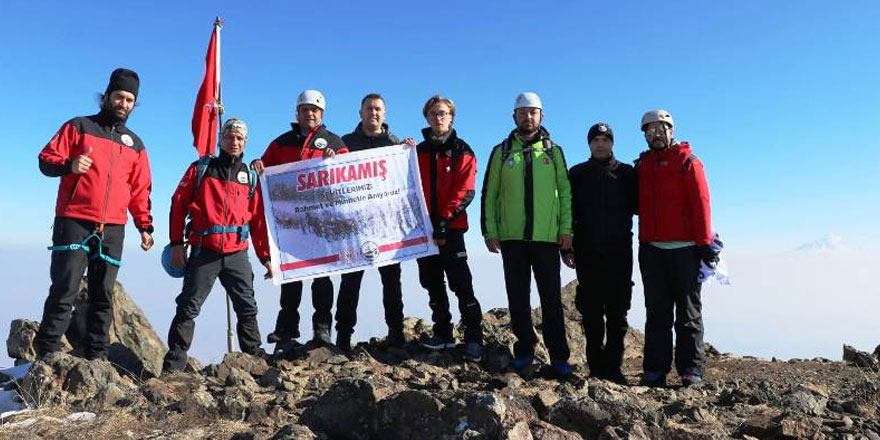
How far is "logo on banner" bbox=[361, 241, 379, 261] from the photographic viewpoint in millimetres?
8102

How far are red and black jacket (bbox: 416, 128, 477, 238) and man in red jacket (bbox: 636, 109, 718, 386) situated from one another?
2287mm

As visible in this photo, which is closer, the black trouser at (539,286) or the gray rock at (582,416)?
the gray rock at (582,416)

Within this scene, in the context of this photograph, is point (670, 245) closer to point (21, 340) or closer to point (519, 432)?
point (519, 432)

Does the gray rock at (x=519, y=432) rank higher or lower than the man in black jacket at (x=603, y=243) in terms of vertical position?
lower

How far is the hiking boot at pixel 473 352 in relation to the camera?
8070 millimetres

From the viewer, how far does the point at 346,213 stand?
8.22 metres

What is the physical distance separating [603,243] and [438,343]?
279cm

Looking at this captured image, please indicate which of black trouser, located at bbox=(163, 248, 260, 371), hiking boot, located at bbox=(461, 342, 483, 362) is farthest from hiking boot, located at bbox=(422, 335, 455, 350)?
black trouser, located at bbox=(163, 248, 260, 371)

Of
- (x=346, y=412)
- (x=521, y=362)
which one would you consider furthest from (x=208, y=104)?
(x=346, y=412)

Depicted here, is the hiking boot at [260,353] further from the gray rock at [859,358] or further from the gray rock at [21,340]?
the gray rock at [859,358]

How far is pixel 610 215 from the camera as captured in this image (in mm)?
7449

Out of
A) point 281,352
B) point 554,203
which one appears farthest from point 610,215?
point 281,352

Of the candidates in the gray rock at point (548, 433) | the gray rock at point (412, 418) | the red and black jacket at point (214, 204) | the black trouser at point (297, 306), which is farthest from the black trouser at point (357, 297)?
the gray rock at point (548, 433)

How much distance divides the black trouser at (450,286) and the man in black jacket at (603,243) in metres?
1.44
